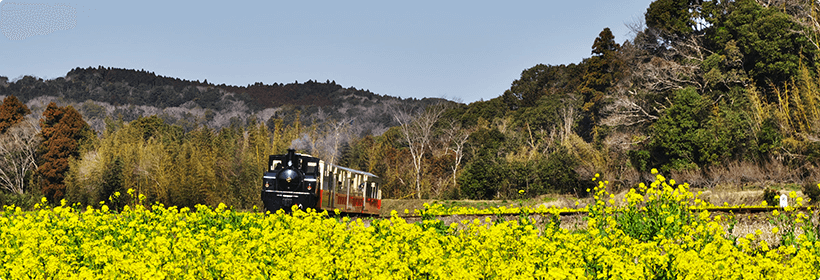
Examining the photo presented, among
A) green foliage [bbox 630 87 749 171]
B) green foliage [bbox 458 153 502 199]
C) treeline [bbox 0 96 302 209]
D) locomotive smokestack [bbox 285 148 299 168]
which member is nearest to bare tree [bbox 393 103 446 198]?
green foliage [bbox 458 153 502 199]

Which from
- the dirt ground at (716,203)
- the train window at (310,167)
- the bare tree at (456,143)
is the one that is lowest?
the dirt ground at (716,203)

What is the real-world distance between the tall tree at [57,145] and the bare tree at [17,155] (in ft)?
2.08

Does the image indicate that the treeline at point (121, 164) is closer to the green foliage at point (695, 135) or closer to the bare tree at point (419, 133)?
the bare tree at point (419, 133)

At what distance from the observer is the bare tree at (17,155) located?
45531 millimetres

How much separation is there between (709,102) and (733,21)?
520cm

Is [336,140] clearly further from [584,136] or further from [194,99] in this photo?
[194,99]

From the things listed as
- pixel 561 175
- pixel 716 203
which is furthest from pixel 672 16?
pixel 716 203

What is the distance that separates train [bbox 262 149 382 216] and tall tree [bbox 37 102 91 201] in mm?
30000

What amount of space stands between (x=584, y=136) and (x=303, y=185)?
1299 inches

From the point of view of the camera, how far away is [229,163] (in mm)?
37188

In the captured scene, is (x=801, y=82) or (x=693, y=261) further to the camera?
(x=801, y=82)

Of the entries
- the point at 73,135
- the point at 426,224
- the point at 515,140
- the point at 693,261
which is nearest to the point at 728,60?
the point at 515,140

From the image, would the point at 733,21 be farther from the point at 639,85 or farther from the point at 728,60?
the point at 639,85

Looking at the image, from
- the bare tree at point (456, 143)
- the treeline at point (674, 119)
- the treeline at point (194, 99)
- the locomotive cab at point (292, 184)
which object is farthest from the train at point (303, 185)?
the treeline at point (194, 99)
